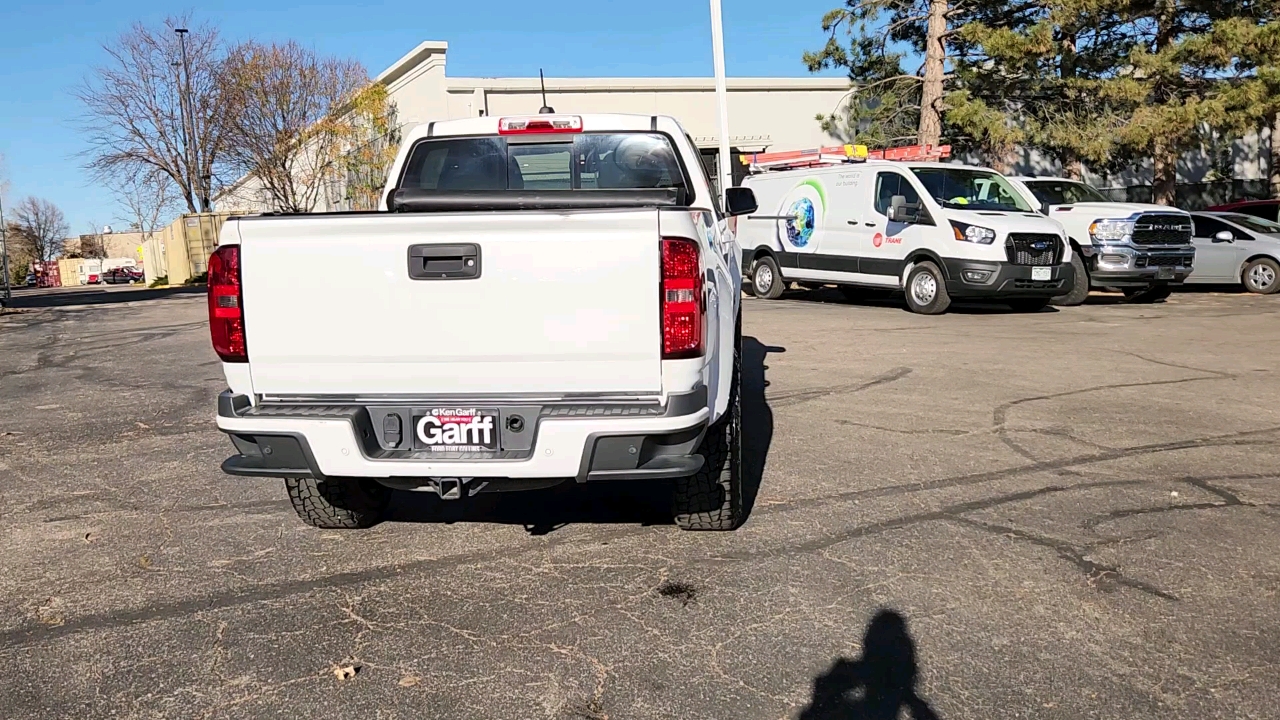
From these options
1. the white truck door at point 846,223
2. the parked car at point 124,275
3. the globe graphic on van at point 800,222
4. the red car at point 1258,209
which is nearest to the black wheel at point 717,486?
the white truck door at point 846,223

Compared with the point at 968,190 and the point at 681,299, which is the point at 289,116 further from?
the point at 681,299

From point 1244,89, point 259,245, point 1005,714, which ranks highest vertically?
point 1244,89

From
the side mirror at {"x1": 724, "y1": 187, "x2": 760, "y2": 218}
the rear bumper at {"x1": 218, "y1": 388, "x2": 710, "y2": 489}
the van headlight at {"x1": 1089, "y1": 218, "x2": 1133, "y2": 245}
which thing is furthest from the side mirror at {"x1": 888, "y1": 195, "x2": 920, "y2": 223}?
the rear bumper at {"x1": 218, "y1": 388, "x2": 710, "y2": 489}

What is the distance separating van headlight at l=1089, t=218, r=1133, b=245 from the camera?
47.5 ft

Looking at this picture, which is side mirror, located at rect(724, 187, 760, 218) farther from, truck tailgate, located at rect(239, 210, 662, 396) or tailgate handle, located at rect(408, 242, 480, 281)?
tailgate handle, located at rect(408, 242, 480, 281)

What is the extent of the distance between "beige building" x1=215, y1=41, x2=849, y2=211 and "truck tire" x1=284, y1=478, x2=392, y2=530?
26203 millimetres

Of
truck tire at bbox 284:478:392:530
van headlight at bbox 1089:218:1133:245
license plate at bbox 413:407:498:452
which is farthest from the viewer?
van headlight at bbox 1089:218:1133:245

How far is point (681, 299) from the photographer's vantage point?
3594 millimetres

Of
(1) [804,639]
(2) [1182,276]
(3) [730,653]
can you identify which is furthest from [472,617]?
(2) [1182,276]

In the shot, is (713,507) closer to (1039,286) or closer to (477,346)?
(477,346)

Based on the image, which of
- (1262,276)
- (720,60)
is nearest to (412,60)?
(720,60)

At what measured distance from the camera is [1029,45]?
62.1 feet

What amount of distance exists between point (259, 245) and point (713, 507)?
2180 millimetres

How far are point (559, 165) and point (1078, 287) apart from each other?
11.5 metres
